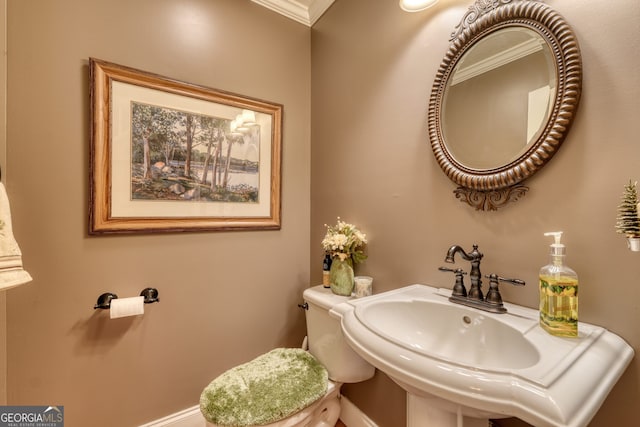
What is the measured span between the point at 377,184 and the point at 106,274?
1.35 m

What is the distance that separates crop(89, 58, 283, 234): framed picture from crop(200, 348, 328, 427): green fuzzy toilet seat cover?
74 cm

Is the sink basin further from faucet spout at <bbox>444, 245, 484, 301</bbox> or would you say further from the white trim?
the white trim

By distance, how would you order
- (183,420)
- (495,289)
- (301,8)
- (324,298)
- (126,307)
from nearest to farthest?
1. (495,289)
2. (126,307)
3. (324,298)
4. (183,420)
5. (301,8)

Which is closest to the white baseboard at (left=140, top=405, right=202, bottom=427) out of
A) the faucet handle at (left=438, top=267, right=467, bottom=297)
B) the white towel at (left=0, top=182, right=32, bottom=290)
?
the white towel at (left=0, top=182, right=32, bottom=290)

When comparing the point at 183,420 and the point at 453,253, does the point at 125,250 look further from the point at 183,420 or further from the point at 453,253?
the point at 453,253

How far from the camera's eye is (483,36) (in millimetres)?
943

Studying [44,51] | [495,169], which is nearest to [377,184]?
[495,169]

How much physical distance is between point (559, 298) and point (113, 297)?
1.65 meters

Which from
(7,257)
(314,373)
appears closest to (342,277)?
(314,373)

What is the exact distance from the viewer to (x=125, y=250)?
1.29 m

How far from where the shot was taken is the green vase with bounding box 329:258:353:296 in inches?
52.8

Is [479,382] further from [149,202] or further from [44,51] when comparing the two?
[44,51]

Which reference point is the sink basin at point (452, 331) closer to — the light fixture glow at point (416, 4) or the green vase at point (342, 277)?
the green vase at point (342, 277)

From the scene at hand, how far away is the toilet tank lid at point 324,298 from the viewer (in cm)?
127
